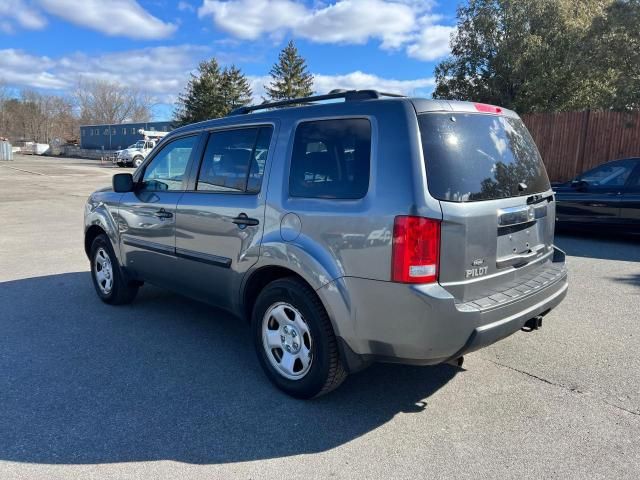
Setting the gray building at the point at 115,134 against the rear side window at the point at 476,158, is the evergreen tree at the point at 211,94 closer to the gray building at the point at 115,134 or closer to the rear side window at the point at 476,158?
the gray building at the point at 115,134

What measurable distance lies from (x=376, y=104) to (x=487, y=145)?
77 cm

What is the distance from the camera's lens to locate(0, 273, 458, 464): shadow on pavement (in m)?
2.90

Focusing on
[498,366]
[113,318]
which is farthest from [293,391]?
[113,318]

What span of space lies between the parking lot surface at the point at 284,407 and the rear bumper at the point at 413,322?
1.65 feet

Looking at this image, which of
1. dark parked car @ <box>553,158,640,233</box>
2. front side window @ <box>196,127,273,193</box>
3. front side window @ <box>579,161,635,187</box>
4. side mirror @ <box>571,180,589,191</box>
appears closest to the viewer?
front side window @ <box>196,127,273,193</box>

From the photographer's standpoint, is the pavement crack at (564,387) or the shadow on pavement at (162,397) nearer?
the shadow on pavement at (162,397)

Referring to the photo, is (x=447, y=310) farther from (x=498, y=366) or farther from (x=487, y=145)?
(x=498, y=366)

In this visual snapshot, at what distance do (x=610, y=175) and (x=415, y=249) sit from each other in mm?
7562

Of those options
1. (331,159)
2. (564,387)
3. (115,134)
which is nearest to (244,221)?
(331,159)

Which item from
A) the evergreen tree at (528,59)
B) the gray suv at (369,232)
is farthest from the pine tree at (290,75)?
the gray suv at (369,232)

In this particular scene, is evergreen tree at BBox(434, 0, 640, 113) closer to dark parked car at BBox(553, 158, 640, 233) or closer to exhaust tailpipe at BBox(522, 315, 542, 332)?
dark parked car at BBox(553, 158, 640, 233)

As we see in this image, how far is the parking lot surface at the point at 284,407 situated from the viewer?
2725mm

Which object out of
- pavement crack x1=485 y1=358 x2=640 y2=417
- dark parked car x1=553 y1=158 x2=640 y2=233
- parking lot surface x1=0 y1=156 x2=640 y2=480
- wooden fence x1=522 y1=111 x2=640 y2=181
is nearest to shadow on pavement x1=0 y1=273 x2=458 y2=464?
parking lot surface x1=0 y1=156 x2=640 y2=480

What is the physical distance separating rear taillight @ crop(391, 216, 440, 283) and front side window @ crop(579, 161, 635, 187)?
7287mm
